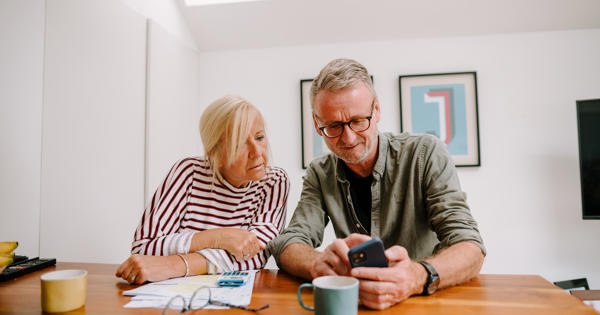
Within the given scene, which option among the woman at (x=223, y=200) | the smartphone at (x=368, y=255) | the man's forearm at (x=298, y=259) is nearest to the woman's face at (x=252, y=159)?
the woman at (x=223, y=200)

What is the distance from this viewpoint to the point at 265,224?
4.31ft

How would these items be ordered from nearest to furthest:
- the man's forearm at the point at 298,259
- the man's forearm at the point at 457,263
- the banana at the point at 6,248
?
1. the man's forearm at the point at 457,263
2. the man's forearm at the point at 298,259
3. the banana at the point at 6,248

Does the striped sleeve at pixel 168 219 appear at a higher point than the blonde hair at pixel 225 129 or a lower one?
lower

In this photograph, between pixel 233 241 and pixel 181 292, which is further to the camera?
pixel 233 241

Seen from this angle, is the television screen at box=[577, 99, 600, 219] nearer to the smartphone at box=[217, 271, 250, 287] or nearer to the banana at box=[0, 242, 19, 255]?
the smartphone at box=[217, 271, 250, 287]

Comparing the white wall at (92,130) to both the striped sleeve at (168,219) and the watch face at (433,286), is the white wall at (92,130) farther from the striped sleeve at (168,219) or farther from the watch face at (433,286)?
the watch face at (433,286)

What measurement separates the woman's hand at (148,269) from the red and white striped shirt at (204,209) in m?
0.11

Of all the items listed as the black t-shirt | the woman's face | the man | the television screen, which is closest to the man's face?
the man

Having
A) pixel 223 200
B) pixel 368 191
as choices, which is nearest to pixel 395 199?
pixel 368 191

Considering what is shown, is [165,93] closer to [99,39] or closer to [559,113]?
[99,39]

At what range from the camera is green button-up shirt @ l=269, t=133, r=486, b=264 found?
1184mm

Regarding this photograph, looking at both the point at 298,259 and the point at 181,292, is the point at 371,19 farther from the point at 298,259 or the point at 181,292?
the point at 181,292

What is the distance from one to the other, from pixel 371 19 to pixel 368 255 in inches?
83.0

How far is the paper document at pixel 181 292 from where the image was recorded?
2.62 feet
